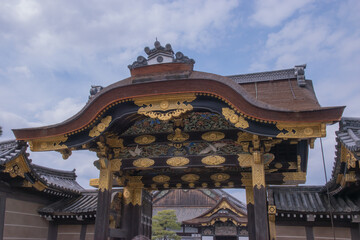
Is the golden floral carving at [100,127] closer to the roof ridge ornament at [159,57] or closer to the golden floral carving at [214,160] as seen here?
the roof ridge ornament at [159,57]

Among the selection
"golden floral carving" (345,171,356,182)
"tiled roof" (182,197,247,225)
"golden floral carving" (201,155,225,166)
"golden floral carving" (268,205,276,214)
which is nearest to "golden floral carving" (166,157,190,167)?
"golden floral carving" (201,155,225,166)

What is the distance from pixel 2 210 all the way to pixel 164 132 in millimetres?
5631

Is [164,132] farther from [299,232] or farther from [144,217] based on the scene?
[299,232]

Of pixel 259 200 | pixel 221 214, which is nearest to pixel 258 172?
pixel 259 200

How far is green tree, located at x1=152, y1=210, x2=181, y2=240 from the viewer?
949 inches

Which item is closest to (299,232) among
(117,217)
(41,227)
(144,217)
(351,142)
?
(351,142)

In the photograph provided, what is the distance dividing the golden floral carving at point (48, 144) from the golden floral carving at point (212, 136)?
11.8ft

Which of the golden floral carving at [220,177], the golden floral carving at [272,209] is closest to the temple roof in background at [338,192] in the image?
the golden floral carving at [272,209]

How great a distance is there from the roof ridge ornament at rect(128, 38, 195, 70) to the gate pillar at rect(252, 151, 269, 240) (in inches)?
116

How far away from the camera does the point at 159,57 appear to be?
801 centimetres

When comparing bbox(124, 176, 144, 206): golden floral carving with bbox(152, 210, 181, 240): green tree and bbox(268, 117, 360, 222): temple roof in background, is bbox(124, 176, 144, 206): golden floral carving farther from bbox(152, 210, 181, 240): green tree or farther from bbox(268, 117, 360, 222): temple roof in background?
bbox(152, 210, 181, 240): green tree

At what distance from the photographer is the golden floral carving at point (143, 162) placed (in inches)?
342

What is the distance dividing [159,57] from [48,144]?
145 inches

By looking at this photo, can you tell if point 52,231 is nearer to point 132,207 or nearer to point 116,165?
point 132,207
